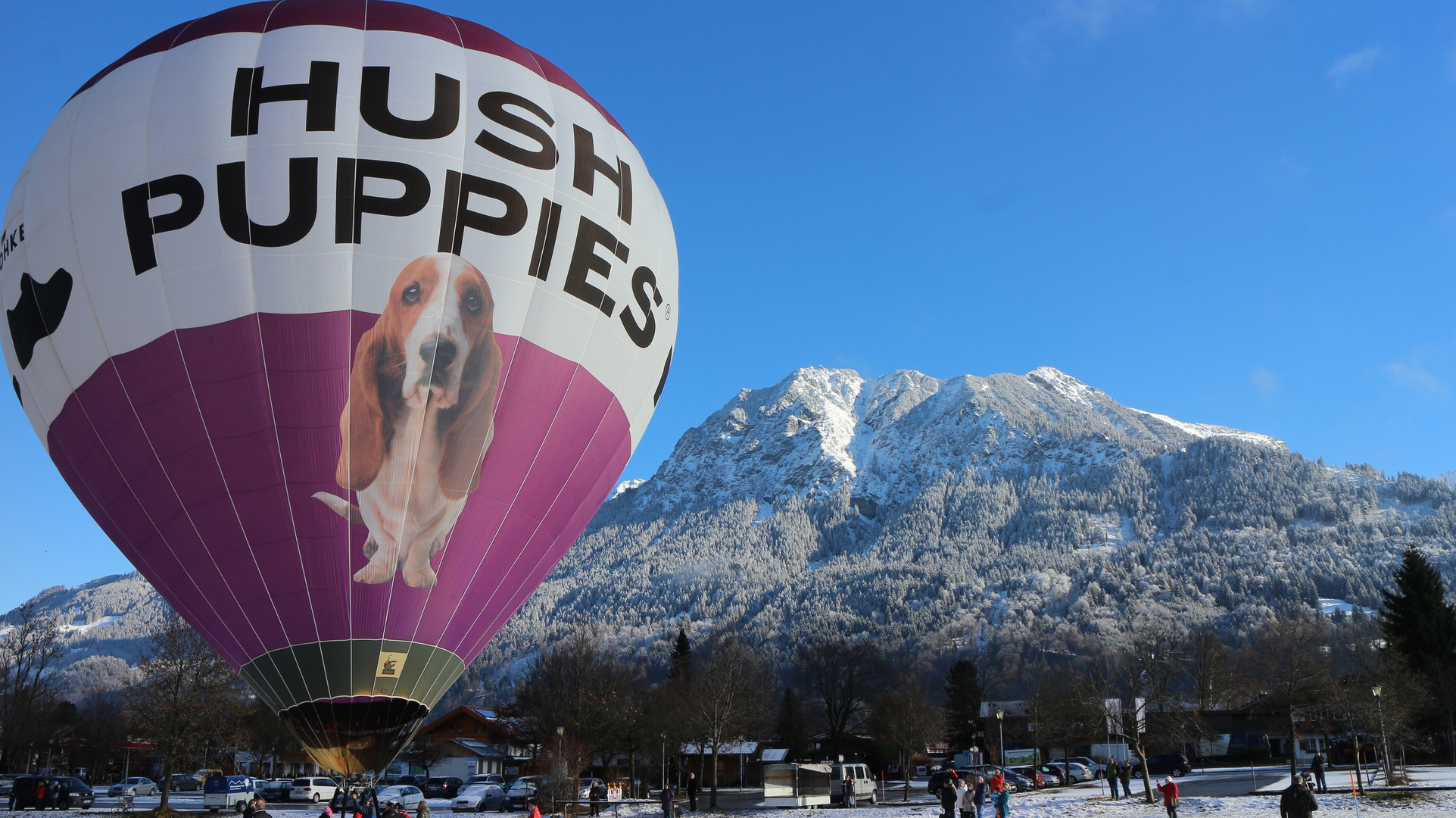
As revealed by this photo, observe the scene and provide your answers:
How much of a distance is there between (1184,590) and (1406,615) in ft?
411

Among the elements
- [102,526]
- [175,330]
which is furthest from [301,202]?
[102,526]

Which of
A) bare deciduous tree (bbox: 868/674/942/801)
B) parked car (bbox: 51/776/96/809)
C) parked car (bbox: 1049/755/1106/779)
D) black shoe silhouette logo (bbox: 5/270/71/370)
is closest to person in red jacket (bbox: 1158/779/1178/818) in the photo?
bare deciduous tree (bbox: 868/674/942/801)

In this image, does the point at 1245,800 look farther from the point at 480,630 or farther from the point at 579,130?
the point at 579,130

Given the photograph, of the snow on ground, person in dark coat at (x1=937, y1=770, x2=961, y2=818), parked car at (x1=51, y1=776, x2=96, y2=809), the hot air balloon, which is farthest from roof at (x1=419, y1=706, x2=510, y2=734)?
the hot air balloon

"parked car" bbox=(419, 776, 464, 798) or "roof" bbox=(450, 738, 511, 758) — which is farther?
"roof" bbox=(450, 738, 511, 758)

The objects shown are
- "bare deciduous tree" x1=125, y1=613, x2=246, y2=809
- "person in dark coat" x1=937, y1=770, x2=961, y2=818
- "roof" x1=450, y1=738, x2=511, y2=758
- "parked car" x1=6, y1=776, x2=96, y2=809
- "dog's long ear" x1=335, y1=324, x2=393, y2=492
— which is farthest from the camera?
"roof" x1=450, y1=738, x2=511, y2=758

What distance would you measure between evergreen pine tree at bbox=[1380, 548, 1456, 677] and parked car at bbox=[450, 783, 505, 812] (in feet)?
147

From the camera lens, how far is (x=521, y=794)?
120 feet

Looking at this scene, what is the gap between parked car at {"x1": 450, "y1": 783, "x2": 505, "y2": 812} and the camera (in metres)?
34.7

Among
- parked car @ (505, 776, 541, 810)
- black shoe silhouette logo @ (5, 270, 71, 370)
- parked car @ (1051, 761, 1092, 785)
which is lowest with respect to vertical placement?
parked car @ (1051, 761, 1092, 785)

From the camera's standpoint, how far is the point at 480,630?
15.1 meters

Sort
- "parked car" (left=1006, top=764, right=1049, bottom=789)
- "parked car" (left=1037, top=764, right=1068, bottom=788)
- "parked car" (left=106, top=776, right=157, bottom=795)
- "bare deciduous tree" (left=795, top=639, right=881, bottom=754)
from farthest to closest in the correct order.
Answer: "bare deciduous tree" (left=795, top=639, right=881, bottom=754) < "parked car" (left=106, top=776, right=157, bottom=795) < "parked car" (left=1037, top=764, right=1068, bottom=788) < "parked car" (left=1006, top=764, right=1049, bottom=789)

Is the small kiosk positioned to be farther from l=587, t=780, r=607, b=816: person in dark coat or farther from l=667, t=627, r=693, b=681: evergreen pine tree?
l=667, t=627, r=693, b=681: evergreen pine tree

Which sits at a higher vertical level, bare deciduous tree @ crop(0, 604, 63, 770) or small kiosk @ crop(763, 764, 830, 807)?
bare deciduous tree @ crop(0, 604, 63, 770)
